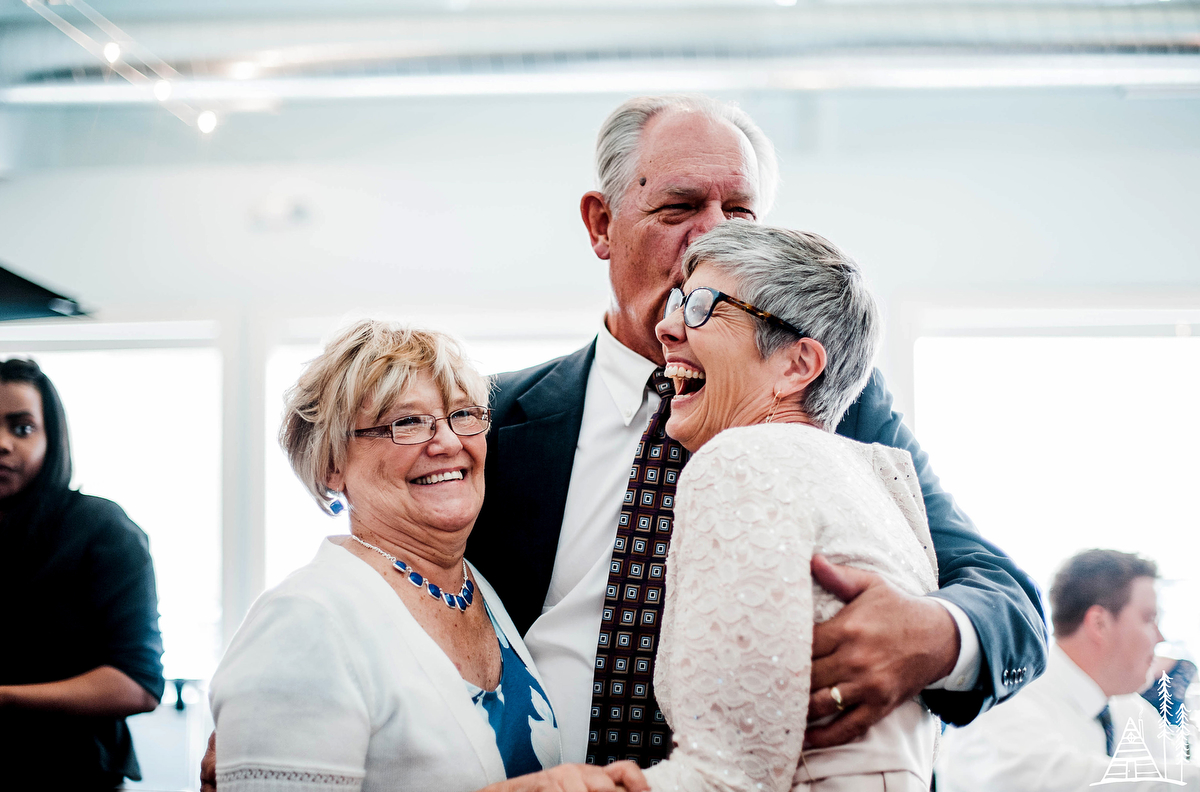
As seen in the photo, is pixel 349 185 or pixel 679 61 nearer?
pixel 679 61

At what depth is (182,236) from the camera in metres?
4.42

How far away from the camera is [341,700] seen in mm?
1208

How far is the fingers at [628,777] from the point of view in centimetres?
102

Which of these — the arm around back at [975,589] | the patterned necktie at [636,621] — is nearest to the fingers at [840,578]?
the arm around back at [975,589]

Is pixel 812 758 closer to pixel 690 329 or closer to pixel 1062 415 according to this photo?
pixel 690 329

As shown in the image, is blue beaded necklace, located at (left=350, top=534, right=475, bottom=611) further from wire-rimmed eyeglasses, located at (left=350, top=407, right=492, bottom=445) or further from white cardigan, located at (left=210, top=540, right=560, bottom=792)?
wire-rimmed eyeglasses, located at (left=350, top=407, right=492, bottom=445)

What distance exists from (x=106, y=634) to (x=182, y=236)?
2.68 metres

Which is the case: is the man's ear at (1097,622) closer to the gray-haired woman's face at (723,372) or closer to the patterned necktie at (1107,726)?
the patterned necktie at (1107,726)

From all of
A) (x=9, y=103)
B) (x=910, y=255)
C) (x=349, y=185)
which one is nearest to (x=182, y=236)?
(x=349, y=185)

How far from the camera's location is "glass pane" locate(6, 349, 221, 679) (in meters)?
3.88

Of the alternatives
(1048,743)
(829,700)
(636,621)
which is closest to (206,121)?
(636,621)

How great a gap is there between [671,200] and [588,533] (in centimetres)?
73

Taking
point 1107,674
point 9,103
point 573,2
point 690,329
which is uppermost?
point 573,2

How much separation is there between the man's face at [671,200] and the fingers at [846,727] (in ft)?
2.98
